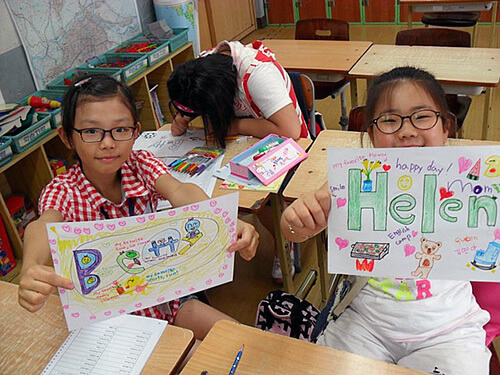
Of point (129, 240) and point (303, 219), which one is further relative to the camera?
point (303, 219)

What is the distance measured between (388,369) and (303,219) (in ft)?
1.27

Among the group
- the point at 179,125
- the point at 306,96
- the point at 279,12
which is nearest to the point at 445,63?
the point at 306,96

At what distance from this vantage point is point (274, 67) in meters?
2.21

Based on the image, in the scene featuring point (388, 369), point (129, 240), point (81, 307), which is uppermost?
point (129, 240)

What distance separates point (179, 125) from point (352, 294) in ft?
4.52

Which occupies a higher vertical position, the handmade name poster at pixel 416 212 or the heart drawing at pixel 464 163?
the heart drawing at pixel 464 163

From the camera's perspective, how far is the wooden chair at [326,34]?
3375mm

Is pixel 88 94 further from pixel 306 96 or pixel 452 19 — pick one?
pixel 452 19

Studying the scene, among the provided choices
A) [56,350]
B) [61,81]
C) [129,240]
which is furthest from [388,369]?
[61,81]

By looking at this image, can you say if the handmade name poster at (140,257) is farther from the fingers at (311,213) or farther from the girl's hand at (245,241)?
the fingers at (311,213)

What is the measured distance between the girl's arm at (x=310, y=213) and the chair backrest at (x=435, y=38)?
2349 millimetres

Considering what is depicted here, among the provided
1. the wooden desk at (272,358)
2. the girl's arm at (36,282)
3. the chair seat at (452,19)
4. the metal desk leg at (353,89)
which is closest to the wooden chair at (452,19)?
the chair seat at (452,19)

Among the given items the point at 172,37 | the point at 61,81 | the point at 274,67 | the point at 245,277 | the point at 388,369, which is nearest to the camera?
the point at 388,369

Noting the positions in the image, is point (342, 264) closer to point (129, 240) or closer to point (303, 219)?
point (303, 219)
